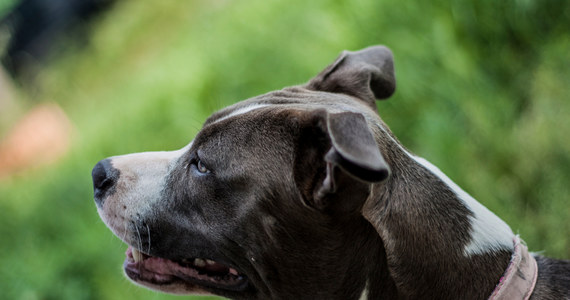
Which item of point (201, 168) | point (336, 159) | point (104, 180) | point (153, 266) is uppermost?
point (336, 159)

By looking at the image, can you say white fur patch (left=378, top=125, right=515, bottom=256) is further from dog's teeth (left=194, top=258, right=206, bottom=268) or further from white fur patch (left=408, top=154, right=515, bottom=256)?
dog's teeth (left=194, top=258, right=206, bottom=268)

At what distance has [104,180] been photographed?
9.04 ft

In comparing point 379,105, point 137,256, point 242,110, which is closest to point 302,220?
point 242,110

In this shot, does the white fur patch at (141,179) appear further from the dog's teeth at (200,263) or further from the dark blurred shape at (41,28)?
the dark blurred shape at (41,28)

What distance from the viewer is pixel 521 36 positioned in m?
4.42

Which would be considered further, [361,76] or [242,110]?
[361,76]

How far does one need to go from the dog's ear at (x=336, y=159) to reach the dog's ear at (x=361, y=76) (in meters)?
0.72

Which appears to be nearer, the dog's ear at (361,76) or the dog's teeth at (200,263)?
the dog's teeth at (200,263)

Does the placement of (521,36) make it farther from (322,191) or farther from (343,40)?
(322,191)

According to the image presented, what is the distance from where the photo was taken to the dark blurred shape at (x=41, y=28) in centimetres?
996

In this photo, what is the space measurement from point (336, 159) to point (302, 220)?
529mm

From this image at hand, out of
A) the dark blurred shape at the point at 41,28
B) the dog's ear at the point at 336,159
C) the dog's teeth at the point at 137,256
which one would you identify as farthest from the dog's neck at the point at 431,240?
the dark blurred shape at the point at 41,28

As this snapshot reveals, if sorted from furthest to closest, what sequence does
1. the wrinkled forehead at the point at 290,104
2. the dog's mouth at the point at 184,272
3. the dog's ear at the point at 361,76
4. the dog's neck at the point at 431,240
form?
the dog's ear at the point at 361,76, the dog's mouth at the point at 184,272, the wrinkled forehead at the point at 290,104, the dog's neck at the point at 431,240

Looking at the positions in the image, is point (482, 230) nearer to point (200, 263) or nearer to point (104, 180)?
point (200, 263)
